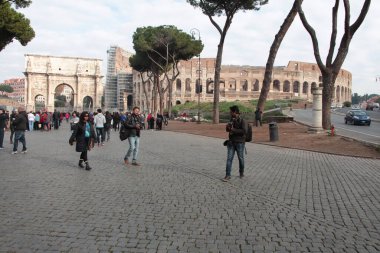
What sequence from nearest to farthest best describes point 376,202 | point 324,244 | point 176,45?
point 324,244 < point 376,202 < point 176,45

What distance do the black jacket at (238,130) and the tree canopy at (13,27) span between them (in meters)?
20.1

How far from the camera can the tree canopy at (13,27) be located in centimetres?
2416

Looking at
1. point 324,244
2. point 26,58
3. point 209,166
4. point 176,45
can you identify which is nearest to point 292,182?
point 209,166

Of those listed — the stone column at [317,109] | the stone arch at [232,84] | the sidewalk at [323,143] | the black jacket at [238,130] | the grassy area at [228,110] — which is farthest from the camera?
the stone arch at [232,84]

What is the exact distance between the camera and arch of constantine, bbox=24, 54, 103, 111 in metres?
65.4

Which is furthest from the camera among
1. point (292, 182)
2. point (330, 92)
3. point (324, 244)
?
point (330, 92)

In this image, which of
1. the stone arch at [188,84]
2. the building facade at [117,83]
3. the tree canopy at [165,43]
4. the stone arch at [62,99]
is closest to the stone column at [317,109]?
the tree canopy at [165,43]

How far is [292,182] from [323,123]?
1238 centimetres

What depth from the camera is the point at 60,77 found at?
66.9 meters

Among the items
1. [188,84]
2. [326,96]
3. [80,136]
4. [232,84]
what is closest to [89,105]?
[188,84]

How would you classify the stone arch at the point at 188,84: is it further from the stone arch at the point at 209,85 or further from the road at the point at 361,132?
the road at the point at 361,132

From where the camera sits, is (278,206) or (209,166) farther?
(209,166)

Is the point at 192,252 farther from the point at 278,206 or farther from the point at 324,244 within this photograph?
the point at 278,206

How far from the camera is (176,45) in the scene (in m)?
41.1
